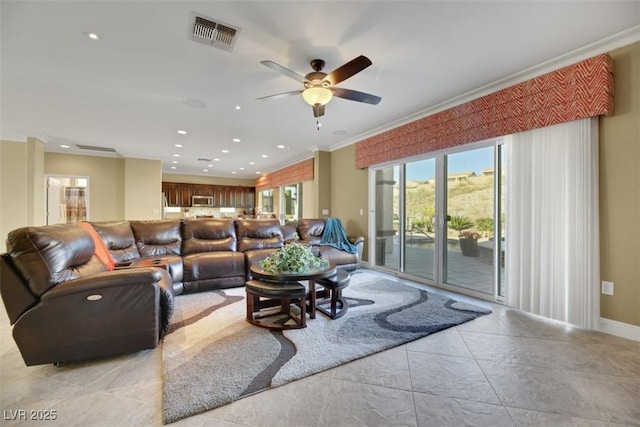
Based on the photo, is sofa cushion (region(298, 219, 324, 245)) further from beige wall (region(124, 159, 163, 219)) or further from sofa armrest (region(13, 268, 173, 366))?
beige wall (region(124, 159, 163, 219))

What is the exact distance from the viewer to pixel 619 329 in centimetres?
241

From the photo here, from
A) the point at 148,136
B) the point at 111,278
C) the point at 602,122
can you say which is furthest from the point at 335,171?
the point at 111,278

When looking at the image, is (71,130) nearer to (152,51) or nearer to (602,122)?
(152,51)

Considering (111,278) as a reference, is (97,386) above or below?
below

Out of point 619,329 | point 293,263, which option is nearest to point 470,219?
point 619,329

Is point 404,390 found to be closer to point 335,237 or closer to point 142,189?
point 335,237

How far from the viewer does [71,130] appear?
5.08m

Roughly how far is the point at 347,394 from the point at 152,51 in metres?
3.35

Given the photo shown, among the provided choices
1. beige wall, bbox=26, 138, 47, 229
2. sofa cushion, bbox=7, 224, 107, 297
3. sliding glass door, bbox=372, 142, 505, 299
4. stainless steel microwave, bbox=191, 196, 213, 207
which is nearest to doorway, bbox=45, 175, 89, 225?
beige wall, bbox=26, 138, 47, 229

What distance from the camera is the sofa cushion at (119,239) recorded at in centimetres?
340

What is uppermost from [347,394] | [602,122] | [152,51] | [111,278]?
[152,51]

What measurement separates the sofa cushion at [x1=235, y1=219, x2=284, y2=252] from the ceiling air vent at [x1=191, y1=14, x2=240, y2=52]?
Result: 2750 mm

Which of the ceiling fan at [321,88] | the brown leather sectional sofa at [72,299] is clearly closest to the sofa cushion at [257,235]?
the brown leather sectional sofa at [72,299]

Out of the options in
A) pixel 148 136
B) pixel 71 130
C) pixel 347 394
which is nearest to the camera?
pixel 347 394
